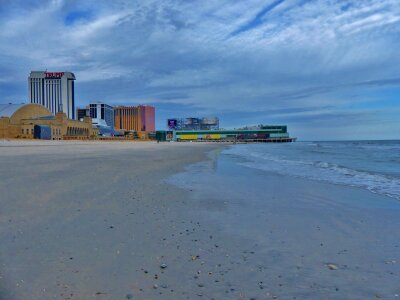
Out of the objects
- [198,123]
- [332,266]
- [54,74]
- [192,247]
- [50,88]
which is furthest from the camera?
[198,123]

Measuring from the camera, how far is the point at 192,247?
157 inches

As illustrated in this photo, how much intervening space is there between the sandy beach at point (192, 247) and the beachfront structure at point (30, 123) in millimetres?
78416

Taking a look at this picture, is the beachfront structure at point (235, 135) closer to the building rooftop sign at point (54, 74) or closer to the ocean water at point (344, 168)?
the building rooftop sign at point (54, 74)

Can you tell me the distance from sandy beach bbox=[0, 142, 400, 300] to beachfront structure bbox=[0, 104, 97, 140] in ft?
257

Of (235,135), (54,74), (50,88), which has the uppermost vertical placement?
(54,74)

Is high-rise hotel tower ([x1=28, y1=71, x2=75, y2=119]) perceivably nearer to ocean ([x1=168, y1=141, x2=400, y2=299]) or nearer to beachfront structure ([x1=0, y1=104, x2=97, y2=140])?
beachfront structure ([x1=0, y1=104, x2=97, y2=140])

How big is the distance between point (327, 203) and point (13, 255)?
6.14m

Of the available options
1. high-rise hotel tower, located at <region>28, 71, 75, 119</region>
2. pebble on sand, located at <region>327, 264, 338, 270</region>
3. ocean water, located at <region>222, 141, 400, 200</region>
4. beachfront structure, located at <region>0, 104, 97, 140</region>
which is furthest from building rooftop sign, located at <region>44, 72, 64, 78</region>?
pebble on sand, located at <region>327, 264, 338, 270</region>

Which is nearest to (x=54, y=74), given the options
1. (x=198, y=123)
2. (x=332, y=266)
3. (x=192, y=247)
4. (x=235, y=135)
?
(x=198, y=123)

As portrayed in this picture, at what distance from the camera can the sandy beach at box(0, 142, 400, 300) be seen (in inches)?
116

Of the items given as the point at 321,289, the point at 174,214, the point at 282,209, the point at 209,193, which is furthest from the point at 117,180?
the point at 321,289

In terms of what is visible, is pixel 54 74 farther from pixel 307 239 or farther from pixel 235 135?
pixel 307 239

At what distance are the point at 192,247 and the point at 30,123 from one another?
295 feet

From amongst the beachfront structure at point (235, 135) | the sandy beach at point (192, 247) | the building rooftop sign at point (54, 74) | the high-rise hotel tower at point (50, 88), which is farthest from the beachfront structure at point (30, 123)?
the sandy beach at point (192, 247)
